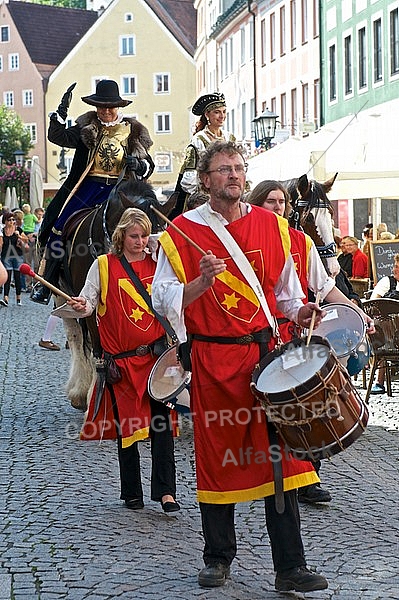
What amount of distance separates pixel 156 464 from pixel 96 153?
169 inches

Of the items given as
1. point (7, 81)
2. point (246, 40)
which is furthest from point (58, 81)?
point (246, 40)

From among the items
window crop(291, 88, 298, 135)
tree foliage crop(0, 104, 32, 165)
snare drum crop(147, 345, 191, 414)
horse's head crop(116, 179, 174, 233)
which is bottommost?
snare drum crop(147, 345, 191, 414)

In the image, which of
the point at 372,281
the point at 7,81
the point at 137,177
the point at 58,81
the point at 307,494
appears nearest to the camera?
the point at 307,494

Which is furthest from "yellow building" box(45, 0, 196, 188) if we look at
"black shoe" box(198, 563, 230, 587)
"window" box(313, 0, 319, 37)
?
"black shoe" box(198, 563, 230, 587)

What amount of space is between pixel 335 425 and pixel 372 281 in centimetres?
1055

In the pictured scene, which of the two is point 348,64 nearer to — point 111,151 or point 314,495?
point 111,151

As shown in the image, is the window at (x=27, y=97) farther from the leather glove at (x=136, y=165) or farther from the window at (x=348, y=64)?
the leather glove at (x=136, y=165)

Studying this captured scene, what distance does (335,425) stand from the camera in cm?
564

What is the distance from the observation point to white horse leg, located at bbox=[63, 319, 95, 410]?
38.0ft

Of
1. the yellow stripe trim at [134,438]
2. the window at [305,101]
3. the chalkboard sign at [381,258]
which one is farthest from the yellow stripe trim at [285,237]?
the window at [305,101]

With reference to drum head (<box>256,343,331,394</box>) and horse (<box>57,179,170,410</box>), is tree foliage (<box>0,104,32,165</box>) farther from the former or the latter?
drum head (<box>256,343,331,394</box>)

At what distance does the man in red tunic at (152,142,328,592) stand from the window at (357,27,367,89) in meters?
30.6

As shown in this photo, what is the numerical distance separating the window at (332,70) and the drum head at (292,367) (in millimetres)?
34564

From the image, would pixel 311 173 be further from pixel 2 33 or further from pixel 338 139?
pixel 2 33
